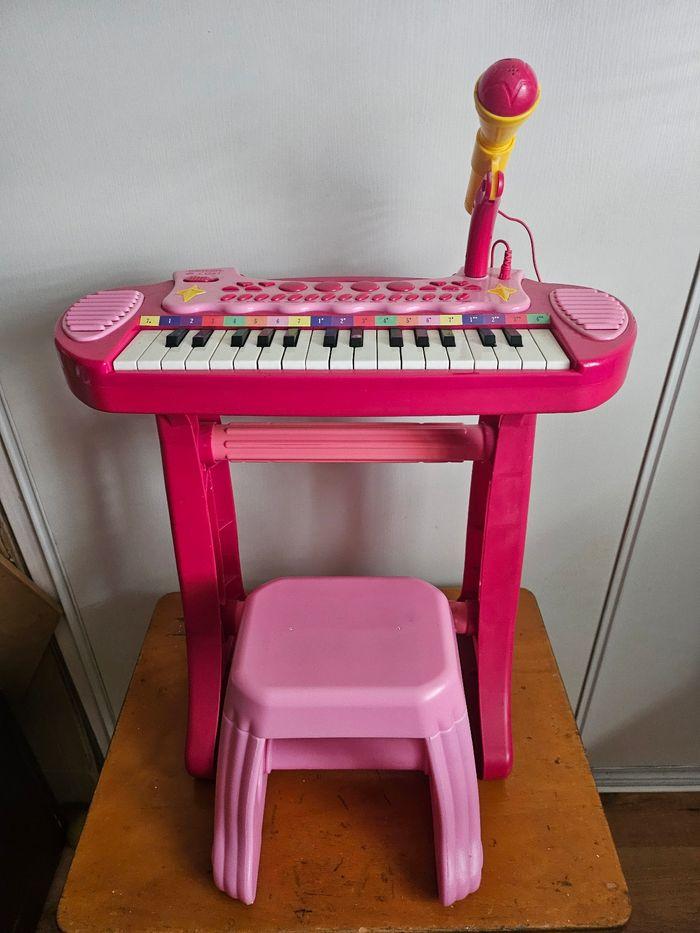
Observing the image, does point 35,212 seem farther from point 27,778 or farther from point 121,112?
point 27,778

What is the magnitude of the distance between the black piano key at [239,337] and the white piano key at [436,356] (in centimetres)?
17

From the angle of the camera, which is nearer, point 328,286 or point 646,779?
point 328,286

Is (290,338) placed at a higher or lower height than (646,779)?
higher

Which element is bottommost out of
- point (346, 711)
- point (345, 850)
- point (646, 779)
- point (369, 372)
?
point (646, 779)

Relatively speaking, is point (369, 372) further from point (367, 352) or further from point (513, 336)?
point (513, 336)

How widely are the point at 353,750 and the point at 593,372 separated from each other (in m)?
0.48

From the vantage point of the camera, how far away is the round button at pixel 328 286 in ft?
2.24

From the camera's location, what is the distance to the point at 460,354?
0.58 m

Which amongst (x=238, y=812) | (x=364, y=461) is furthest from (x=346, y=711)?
(x=364, y=461)

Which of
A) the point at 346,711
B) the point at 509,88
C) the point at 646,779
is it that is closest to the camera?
the point at 509,88

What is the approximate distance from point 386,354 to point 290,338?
0.09 m

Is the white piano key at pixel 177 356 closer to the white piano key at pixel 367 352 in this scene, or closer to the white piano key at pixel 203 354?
the white piano key at pixel 203 354

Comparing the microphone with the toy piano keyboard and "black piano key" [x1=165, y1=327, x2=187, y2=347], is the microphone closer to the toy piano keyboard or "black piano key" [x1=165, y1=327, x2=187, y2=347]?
the toy piano keyboard

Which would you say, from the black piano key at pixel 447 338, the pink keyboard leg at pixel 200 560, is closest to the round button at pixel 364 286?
the black piano key at pixel 447 338
